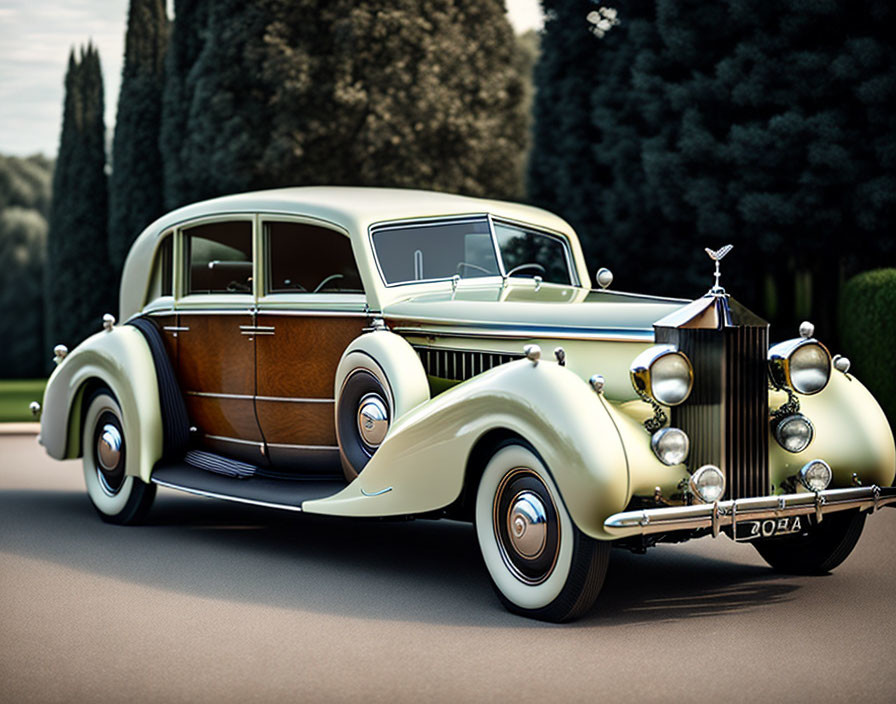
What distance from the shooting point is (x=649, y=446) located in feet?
17.1

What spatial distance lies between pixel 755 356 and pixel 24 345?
34.1 metres

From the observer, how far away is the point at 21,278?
1518 inches

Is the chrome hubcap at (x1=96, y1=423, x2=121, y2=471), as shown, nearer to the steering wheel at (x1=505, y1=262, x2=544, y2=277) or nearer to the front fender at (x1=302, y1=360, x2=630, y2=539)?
the front fender at (x1=302, y1=360, x2=630, y2=539)

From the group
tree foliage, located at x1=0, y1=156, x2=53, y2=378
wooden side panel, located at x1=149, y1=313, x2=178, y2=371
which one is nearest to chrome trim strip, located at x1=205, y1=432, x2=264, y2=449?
wooden side panel, located at x1=149, y1=313, x2=178, y2=371

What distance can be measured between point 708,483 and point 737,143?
10547 mm

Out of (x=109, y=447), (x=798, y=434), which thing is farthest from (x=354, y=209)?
(x=798, y=434)

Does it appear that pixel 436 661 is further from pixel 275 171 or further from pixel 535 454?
pixel 275 171

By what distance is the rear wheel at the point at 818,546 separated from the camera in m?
6.08

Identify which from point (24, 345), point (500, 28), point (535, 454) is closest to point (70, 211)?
point (24, 345)

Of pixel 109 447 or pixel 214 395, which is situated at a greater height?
pixel 214 395

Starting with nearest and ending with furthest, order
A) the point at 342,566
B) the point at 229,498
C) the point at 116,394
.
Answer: the point at 342,566, the point at 229,498, the point at 116,394

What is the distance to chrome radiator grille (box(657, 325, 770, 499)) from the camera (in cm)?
542

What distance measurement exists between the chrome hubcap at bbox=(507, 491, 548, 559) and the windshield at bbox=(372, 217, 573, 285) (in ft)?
6.32

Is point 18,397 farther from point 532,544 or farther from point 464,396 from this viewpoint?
point 532,544
